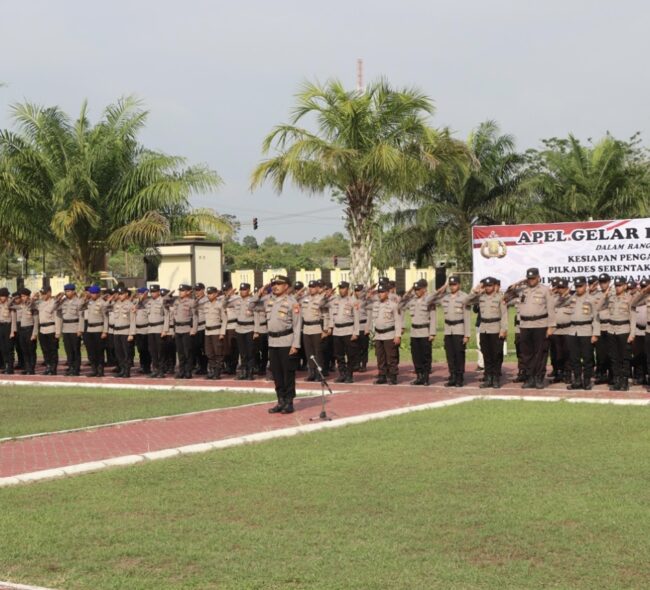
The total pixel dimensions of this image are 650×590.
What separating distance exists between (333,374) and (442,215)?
52.6ft

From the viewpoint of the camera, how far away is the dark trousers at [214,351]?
1716cm

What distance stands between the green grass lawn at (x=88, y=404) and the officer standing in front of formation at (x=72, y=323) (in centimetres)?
221

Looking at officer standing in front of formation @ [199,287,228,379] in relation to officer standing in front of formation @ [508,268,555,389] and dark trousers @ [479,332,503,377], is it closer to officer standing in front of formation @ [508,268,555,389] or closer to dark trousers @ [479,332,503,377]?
dark trousers @ [479,332,503,377]

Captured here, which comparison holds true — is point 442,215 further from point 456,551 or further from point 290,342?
point 456,551

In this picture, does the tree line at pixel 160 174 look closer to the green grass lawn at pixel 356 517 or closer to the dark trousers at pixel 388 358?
the dark trousers at pixel 388 358

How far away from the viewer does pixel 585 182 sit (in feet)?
104

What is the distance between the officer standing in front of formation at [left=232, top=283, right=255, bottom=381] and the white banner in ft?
12.7

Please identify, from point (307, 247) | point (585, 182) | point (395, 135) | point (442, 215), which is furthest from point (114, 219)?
point (307, 247)

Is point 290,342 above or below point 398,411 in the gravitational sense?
above

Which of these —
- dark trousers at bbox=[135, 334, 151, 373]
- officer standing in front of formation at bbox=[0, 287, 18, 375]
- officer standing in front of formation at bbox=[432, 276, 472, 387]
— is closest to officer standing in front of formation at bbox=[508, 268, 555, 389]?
officer standing in front of formation at bbox=[432, 276, 472, 387]

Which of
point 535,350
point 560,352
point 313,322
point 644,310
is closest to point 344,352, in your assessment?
point 313,322

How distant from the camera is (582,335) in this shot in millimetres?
14188

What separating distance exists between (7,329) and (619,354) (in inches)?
453

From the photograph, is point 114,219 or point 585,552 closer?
point 585,552
